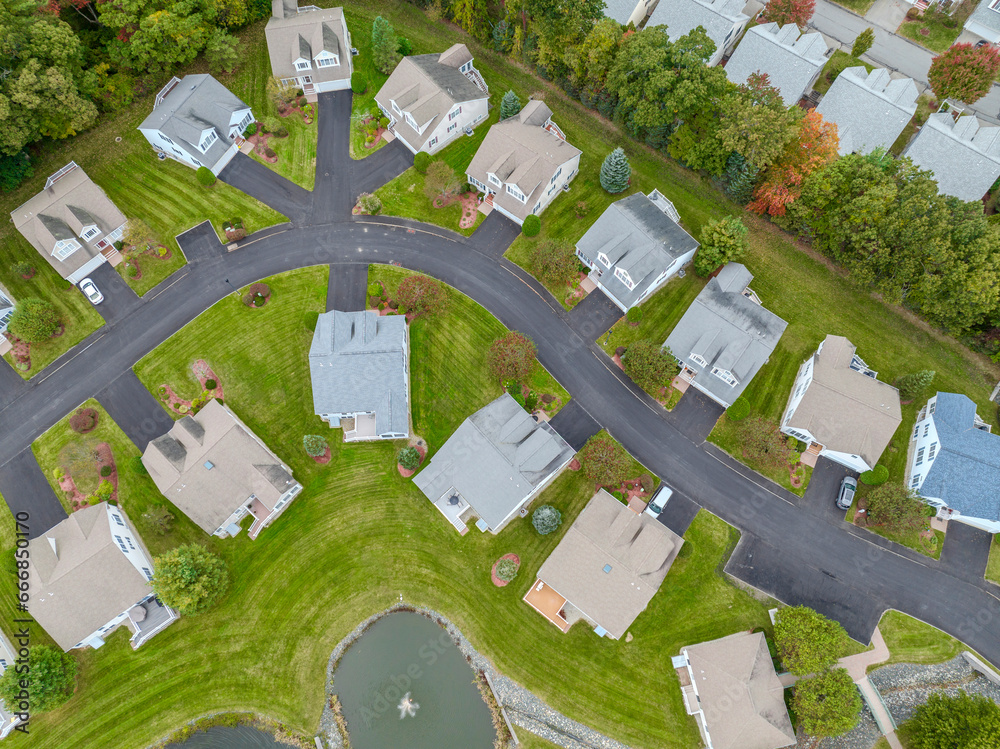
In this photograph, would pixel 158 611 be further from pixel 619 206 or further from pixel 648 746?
pixel 619 206

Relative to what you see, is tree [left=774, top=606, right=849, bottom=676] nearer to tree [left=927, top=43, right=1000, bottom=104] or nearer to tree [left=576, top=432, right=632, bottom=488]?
tree [left=576, top=432, right=632, bottom=488]

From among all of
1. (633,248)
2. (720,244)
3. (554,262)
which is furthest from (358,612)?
(720,244)

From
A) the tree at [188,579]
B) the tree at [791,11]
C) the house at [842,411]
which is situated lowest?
the tree at [188,579]

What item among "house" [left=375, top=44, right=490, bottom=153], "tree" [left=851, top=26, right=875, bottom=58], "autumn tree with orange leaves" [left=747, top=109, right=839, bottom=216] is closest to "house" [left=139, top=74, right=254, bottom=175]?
"house" [left=375, top=44, right=490, bottom=153]

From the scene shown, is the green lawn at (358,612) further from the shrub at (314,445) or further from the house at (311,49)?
the house at (311,49)

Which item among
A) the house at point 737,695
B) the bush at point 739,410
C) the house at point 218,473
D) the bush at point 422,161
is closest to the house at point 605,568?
the house at point 737,695
